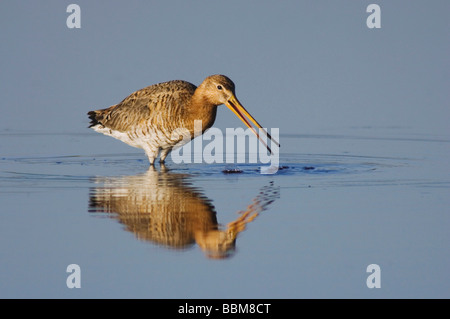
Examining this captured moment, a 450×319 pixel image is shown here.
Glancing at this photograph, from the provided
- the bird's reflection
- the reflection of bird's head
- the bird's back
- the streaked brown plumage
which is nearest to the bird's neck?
the streaked brown plumage

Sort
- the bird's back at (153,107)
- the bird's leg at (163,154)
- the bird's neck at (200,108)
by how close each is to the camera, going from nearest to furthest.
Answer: the bird's neck at (200,108)
the bird's back at (153,107)
the bird's leg at (163,154)

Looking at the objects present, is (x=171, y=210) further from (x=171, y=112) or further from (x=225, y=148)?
(x=225, y=148)

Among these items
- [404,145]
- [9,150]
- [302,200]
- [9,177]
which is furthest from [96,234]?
[404,145]

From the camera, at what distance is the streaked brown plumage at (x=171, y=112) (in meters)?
11.2

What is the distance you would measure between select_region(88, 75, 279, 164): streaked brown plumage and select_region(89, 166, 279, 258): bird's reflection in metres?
1.41

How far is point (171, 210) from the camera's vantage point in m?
8.00

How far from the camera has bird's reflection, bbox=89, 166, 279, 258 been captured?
702 cm

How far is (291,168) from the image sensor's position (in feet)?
34.9

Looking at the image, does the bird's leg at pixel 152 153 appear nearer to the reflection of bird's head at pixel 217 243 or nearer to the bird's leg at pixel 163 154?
the bird's leg at pixel 163 154

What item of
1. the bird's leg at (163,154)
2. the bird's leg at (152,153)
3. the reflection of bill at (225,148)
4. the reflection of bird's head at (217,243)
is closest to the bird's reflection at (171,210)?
the reflection of bird's head at (217,243)

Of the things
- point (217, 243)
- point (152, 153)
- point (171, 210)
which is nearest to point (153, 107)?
point (152, 153)

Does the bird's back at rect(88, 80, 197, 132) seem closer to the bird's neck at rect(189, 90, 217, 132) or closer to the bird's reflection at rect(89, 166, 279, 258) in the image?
the bird's neck at rect(189, 90, 217, 132)

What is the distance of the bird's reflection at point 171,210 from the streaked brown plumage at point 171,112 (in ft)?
4.62

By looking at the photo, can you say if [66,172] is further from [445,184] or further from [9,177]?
[445,184]
